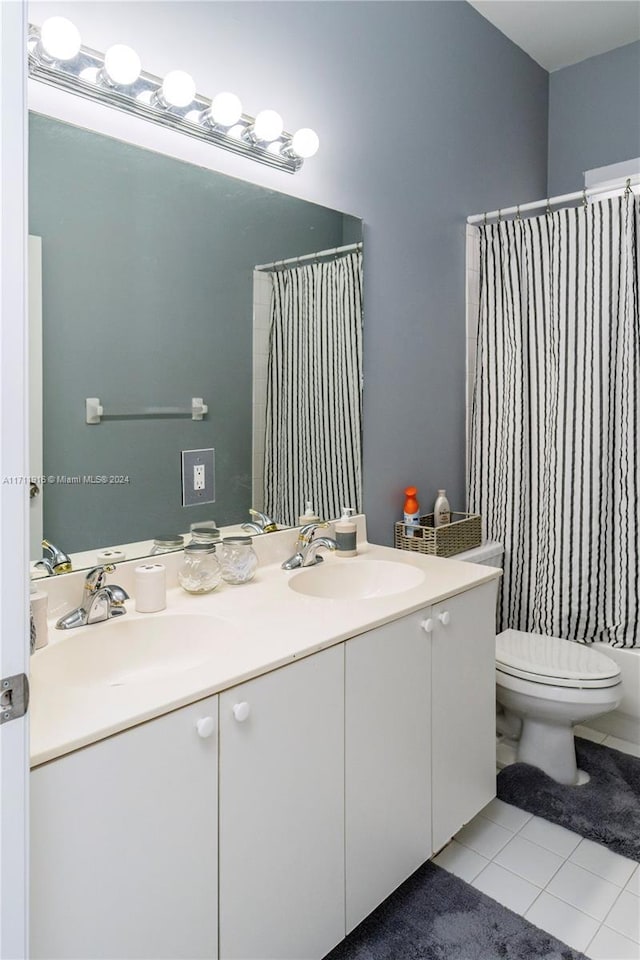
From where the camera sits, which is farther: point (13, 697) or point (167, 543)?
point (167, 543)

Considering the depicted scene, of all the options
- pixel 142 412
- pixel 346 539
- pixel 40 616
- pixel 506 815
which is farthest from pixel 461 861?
pixel 142 412

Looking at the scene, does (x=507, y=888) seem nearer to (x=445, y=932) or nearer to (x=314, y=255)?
(x=445, y=932)

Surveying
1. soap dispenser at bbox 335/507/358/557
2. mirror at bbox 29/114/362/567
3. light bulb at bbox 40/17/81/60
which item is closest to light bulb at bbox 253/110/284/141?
mirror at bbox 29/114/362/567

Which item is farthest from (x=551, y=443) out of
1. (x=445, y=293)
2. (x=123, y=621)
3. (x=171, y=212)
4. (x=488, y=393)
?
(x=123, y=621)

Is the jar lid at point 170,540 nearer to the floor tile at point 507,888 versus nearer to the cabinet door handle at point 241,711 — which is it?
the cabinet door handle at point 241,711

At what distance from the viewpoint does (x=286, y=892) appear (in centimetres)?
120

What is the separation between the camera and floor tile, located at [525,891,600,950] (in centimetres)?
149

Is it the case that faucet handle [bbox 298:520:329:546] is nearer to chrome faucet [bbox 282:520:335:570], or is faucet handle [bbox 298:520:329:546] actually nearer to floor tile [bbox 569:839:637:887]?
chrome faucet [bbox 282:520:335:570]

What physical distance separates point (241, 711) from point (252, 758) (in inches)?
4.0

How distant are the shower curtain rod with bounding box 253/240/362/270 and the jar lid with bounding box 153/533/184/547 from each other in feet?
2.46

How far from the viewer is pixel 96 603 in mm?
1321

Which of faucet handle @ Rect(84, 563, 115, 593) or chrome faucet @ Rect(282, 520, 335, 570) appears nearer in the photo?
faucet handle @ Rect(84, 563, 115, 593)

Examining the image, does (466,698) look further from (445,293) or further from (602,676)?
(445,293)

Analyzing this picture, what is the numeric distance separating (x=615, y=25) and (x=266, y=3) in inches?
68.9
